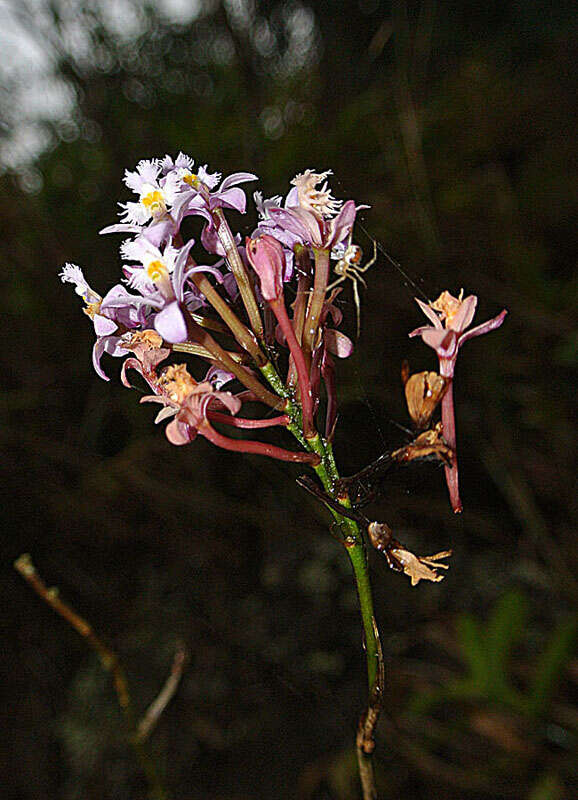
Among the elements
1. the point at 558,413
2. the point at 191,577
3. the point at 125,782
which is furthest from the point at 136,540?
the point at 558,413

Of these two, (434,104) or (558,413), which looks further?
(434,104)

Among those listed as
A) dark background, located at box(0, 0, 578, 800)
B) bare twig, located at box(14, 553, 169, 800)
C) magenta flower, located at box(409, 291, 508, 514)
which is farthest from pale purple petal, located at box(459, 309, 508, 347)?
dark background, located at box(0, 0, 578, 800)

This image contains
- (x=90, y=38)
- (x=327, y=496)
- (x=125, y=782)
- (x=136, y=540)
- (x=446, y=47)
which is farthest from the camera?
(x=446, y=47)

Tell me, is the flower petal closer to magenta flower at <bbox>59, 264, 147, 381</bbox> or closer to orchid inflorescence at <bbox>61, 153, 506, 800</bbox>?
orchid inflorescence at <bbox>61, 153, 506, 800</bbox>

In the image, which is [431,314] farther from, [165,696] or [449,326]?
[165,696]

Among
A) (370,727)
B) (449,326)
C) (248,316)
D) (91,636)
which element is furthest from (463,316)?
(91,636)

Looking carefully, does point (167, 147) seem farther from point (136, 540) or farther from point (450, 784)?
point (450, 784)

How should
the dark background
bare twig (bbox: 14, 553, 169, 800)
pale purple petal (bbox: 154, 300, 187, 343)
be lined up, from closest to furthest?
pale purple petal (bbox: 154, 300, 187, 343), bare twig (bbox: 14, 553, 169, 800), the dark background

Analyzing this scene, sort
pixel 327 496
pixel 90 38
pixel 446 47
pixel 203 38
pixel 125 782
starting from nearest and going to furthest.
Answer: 1. pixel 327 496
2. pixel 125 782
3. pixel 90 38
4. pixel 203 38
5. pixel 446 47
